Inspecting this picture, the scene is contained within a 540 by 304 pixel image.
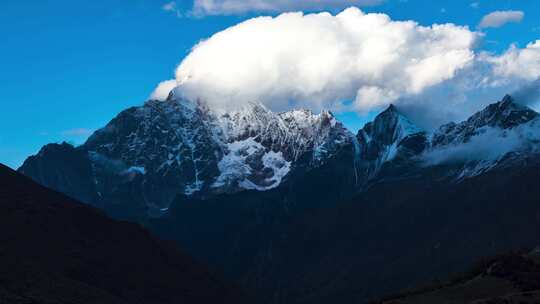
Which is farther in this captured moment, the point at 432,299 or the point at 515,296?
the point at 432,299

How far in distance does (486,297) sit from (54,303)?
287ft

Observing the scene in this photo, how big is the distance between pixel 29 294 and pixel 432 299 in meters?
83.2

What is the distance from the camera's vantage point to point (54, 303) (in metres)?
197

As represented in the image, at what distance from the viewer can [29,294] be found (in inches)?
7810

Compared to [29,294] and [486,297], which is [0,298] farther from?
[486,297]

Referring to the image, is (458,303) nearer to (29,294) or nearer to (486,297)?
(486,297)

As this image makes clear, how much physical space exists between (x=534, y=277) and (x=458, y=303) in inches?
718

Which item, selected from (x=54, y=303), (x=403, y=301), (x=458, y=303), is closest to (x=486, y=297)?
(x=458, y=303)

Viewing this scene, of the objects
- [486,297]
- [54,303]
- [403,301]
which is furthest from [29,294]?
Result: [486,297]

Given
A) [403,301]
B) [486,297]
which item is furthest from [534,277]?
[403,301]

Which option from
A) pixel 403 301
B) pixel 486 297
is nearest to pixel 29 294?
pixel 403 301

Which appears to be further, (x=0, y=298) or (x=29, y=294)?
(x=29, y=294)

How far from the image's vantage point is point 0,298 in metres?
186

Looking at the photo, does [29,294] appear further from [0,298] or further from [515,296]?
[515,296]
